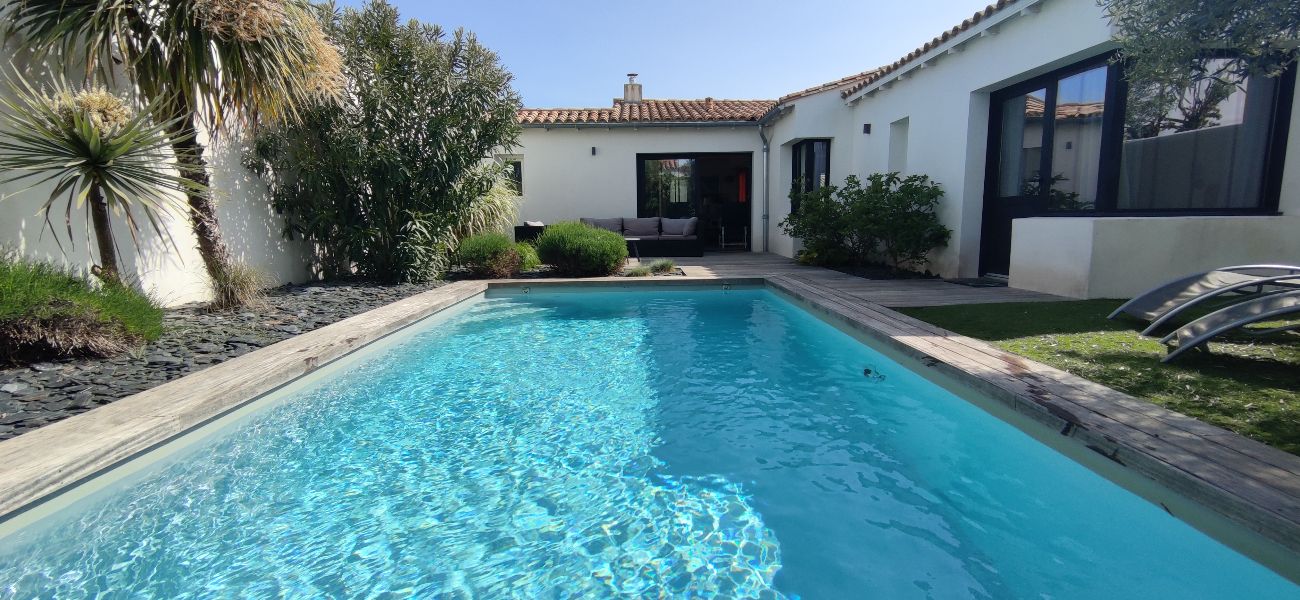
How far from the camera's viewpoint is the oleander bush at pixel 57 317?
3.59 m

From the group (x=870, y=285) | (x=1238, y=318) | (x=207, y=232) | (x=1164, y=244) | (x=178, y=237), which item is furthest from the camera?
(x=870, y=285)

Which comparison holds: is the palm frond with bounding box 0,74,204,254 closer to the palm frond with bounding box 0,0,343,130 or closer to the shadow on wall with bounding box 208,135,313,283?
the palm frond with bounding box 0,0,343,130

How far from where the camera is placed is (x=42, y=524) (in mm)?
2377

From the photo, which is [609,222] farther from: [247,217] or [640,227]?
[247,217]

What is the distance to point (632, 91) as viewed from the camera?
16.5 meters

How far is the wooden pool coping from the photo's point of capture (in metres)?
2.14

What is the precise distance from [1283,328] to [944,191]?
16.6 feet

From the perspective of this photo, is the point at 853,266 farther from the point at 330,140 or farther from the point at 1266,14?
the point at 330,140

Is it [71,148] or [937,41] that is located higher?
[937,41]

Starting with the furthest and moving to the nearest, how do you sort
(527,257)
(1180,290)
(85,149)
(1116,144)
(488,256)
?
1. (527,257)
2. (488,256)
3. (1116,144)
4. (1180,290)
5. (85,149)

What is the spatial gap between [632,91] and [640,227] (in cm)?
539

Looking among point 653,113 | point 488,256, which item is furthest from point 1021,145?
point 653,113

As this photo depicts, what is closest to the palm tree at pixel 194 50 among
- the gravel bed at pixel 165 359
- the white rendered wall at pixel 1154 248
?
the gravel bed at pixel 165 359

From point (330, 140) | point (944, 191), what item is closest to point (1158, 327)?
point (944, 191)
